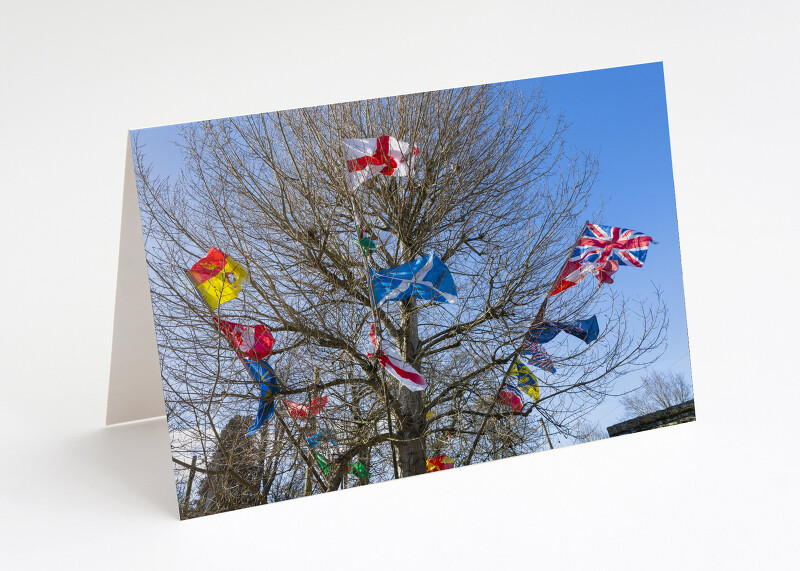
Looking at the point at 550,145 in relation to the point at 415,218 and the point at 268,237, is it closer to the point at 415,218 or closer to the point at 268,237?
the point at 415,218

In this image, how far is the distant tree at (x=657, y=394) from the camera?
13.3ft

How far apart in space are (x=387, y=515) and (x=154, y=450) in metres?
1.56

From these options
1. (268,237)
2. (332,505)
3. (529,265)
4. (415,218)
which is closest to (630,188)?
(529,265)

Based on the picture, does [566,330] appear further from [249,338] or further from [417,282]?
[249,338]

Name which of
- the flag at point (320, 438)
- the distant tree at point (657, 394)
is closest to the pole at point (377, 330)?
the flag at point (320, 438)

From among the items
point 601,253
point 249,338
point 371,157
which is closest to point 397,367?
point 249,338

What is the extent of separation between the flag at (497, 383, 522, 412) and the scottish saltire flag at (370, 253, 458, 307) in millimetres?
475

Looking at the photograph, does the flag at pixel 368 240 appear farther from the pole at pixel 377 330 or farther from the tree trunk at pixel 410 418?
the tree trunk at pixel 410 418

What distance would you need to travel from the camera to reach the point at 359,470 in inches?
147

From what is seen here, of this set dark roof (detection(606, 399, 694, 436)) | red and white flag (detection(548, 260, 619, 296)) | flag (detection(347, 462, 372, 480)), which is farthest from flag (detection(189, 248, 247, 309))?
dark roof (detection(606, 399, 694, 436))

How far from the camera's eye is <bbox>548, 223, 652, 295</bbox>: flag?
3979mm

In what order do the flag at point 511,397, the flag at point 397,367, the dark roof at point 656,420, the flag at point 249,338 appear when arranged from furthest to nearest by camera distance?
the dark roof at point 656,420 < the flag at point 511,397 < the flag at point 397,367 < the flag at point 249,338

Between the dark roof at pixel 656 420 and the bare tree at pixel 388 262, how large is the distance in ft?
0.62

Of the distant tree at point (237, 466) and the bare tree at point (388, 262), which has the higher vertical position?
the bare tree at point (388, 262)
